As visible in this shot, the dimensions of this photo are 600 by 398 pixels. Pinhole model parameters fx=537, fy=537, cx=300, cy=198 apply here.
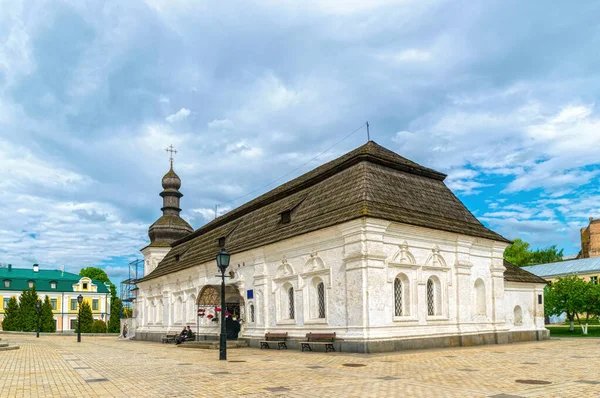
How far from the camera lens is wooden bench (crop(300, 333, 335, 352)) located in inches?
805

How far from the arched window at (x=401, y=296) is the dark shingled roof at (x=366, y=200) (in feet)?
7.90

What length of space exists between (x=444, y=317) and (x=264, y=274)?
27.9 ft

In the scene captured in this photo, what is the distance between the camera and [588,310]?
1626 inches

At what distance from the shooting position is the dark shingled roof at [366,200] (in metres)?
21.0

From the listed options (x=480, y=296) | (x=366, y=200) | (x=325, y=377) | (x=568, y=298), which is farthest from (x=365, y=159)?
(x=568, y=298)

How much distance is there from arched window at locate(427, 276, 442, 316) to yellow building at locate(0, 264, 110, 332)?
226 ft

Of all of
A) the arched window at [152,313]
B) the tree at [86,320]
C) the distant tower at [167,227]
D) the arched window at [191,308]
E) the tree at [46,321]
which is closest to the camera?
the arched window at [191,308]

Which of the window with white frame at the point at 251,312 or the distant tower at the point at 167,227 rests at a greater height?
the distant tower at the point at 167,227

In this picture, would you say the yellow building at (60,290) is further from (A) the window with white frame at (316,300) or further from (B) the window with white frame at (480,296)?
(B) the window with white frame at (480,296)

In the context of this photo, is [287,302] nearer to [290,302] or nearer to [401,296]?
[290,302]

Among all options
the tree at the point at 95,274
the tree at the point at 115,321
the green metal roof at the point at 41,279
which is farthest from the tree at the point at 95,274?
the tree at the point at 115,321

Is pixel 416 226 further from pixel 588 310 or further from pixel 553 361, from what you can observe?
pixel 588 310

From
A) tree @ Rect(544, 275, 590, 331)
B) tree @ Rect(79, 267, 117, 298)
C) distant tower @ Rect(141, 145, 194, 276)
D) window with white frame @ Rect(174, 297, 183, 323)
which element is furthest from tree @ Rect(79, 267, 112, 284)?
tree @ Rect(544, 275, 590, 331)

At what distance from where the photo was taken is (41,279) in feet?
268
